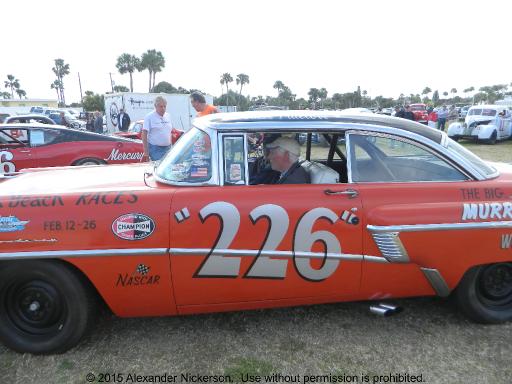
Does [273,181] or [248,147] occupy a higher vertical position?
[248,147]

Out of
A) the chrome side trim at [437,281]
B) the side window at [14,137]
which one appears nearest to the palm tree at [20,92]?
the side window at [14,137]

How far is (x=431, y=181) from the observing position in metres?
2.81

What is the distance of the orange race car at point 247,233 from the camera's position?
249 cm

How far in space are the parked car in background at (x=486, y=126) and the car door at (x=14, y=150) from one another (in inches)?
667

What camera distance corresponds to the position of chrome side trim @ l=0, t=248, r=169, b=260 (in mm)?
2424

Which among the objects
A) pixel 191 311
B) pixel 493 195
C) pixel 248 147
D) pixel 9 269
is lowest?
pixel 191 311

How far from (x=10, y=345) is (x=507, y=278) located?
3648 mm

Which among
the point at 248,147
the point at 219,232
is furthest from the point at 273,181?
the point at 219,232

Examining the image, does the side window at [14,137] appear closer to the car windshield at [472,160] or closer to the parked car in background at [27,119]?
the parked car in background at [27,119]

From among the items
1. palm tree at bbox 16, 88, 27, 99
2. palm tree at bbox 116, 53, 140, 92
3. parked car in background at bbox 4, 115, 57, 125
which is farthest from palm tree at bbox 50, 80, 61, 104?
parked car in background at bbox 4, 115, 57, 125

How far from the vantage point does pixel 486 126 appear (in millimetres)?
16750

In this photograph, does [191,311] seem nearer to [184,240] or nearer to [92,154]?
[184,240]

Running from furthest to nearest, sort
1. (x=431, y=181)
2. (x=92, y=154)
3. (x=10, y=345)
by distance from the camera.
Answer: (x=92, y=154)
(x=431, y=181)
(x=10, y=345)

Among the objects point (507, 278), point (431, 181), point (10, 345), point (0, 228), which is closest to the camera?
point (0, 228)
